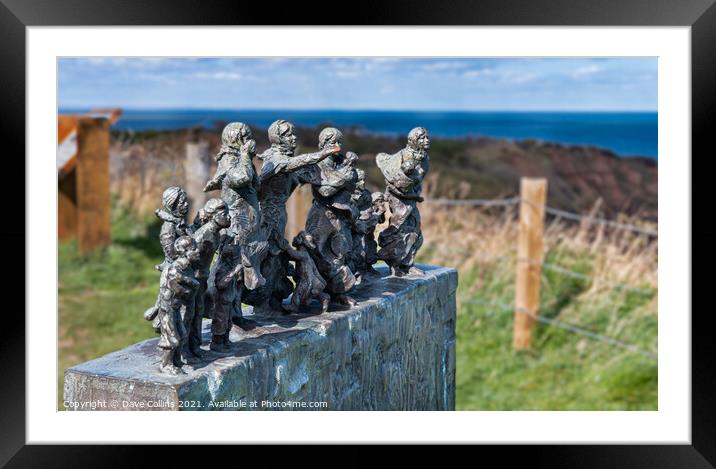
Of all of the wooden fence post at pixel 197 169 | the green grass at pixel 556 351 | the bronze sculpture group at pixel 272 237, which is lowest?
the green grass at pixel 556 351

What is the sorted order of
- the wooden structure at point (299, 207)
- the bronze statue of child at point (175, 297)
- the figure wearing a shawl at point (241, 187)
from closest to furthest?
1. the bronze statue of child at point (175, 297)
2. the figure wearing a shawl at point (241, 187)
3. the wooden structure at point (299, 207)

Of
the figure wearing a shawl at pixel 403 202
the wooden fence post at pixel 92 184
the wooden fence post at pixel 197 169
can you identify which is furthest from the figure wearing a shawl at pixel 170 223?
the wooden fence post at pixel 92 184

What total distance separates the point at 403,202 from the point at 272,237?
168 cm

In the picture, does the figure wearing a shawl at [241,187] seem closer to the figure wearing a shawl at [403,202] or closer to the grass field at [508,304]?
the figure wearing a shawl at [403,202]

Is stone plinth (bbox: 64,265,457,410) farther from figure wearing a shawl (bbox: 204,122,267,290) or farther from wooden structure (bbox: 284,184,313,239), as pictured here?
wooden structure (bbox: 284,184,313,239)

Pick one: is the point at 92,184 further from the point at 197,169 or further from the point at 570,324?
the point at 570,324

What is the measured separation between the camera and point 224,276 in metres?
5.42

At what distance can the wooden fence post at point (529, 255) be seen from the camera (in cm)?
1140

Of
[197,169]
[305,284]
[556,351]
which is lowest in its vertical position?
[556,351]

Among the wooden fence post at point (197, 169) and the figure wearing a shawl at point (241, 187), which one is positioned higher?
the wooden fence post at point (197, 169)

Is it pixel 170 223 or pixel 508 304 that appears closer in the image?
pixel 170 223

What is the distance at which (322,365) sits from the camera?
20.0 ft

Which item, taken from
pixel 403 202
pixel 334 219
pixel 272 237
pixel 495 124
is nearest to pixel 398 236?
pixel 403 202

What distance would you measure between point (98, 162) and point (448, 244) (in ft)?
16.2
